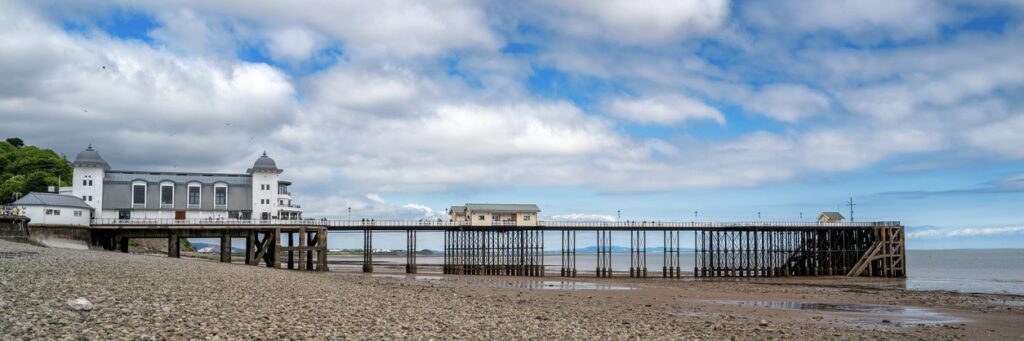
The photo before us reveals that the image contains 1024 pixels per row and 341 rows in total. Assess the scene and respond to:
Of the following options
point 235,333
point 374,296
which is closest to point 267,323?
point 235,333

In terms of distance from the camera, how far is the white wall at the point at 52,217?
44188 millimetres

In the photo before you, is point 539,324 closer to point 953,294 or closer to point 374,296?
point 374,296

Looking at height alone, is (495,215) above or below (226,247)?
above

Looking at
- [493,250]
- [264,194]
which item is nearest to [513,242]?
[493,250]

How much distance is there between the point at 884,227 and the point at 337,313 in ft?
187

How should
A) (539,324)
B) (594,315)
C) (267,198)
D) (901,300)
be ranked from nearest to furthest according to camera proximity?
(539,324)
(594,315)
(901,300)
(267,198)

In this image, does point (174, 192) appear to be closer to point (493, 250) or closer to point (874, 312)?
point (493, 250)

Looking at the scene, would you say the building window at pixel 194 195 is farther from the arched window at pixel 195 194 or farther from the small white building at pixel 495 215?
the small white building at pixel 495 215

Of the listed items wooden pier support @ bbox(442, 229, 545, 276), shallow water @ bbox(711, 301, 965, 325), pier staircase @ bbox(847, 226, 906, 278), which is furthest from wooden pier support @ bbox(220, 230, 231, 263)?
pier staircase @ bbox(847, 226, 906, 278)

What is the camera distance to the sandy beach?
1269 centimetres

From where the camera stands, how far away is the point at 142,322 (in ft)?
41.2

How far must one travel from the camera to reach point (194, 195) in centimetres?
5319

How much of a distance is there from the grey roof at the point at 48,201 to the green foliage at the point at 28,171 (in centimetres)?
2453

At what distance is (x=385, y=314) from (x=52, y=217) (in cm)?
3719
